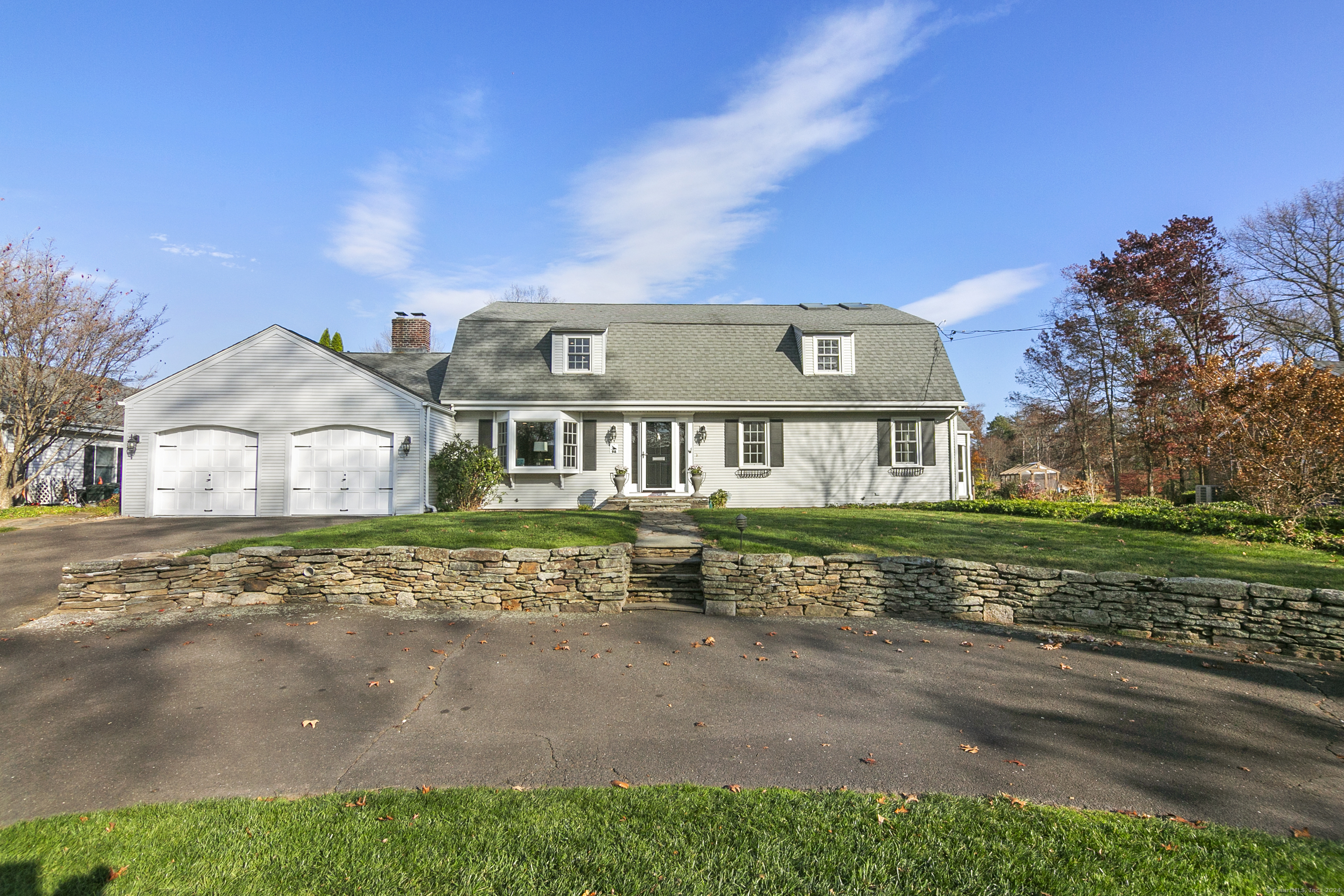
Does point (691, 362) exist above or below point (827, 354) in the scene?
below

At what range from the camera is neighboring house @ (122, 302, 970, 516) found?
47.6ft

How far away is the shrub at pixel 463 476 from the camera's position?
14742 mm

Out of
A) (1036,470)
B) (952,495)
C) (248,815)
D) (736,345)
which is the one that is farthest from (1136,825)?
(1036,470)

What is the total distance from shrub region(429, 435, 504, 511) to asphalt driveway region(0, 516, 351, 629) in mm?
2170

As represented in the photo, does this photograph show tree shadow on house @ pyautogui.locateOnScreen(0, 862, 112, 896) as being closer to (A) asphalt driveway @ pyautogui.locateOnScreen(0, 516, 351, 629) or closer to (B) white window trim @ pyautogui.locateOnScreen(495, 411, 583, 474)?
(A) asphalt driveway @ pyautogui.locateOnScreen(0, 516, 351, 629)

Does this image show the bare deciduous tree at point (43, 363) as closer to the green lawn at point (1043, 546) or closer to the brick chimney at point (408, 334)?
the brick chimney at point (408, 334)

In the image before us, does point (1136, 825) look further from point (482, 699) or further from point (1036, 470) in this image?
point (1036, 470)

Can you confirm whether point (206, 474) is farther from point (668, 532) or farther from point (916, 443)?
point (916, 443)

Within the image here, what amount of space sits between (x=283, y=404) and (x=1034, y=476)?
30.5 metres

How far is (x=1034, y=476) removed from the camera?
A: 97.4ft

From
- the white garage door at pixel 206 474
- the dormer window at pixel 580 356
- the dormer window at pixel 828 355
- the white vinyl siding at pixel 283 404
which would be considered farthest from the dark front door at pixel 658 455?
the white garage door at pixel 206 474

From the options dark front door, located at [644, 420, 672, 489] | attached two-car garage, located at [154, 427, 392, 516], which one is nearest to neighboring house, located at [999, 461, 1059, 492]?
dark front door, located at [644, 420, 672, 489]

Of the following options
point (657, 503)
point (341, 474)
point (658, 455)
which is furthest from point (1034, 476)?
point (341, 474)

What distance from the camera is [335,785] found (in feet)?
12.3
